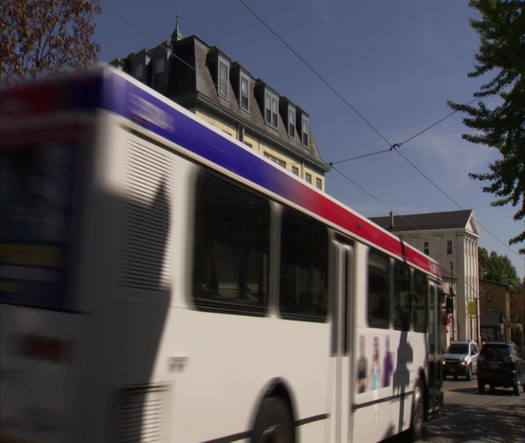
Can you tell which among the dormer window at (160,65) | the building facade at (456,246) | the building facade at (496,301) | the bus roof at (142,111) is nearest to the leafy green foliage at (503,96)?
the bus roof at (142,111)

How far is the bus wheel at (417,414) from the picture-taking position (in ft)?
32.4

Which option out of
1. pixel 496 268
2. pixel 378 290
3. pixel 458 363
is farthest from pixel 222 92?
pixel 496 268

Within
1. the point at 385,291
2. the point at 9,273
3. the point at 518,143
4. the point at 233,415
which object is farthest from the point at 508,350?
the point at 9,273

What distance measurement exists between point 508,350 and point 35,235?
875 inches

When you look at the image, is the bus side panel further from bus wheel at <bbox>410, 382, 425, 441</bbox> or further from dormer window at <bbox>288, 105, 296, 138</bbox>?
dormer window at <bbox>288, 105, 296, 138</bbox>

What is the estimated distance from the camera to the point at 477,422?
1262 centimetres

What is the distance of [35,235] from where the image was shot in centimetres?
377

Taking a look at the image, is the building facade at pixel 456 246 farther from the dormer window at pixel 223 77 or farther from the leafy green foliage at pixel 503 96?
the leafy green foliage at pixel 503 96

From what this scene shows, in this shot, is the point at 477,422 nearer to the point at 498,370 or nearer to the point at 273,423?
the point at 273,423

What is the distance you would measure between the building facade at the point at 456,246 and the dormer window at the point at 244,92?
4718cm

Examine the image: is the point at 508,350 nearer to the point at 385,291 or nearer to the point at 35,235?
the point at 385,291

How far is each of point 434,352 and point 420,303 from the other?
5.09ft

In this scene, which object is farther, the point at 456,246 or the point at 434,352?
the point at 456,246

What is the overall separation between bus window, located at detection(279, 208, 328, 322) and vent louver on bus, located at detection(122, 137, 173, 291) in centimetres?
174
